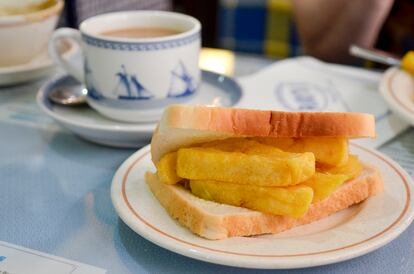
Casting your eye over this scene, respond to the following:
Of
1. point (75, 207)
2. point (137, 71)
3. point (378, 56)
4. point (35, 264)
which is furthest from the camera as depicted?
point (378, 56)

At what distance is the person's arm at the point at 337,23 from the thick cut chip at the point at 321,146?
34.9 inches

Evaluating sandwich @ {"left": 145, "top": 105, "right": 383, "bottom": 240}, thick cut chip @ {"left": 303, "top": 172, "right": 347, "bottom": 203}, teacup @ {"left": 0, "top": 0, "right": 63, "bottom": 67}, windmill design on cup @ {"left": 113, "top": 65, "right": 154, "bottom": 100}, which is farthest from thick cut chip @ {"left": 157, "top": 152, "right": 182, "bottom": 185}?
teacup @ {"left": 0, "top": 0, "right": 63, "bottom": 67}

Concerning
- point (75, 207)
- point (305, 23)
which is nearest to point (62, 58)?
point (75, 207)

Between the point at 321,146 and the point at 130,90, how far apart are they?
30cm

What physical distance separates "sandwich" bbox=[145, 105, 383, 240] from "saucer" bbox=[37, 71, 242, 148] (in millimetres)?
165

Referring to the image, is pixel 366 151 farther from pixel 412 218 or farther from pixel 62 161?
pixel 62 161

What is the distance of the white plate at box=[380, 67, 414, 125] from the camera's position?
0.77 metres

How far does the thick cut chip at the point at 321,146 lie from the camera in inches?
21.4

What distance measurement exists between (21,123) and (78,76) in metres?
0.10

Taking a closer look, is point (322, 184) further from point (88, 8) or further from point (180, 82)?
point (88, 8)

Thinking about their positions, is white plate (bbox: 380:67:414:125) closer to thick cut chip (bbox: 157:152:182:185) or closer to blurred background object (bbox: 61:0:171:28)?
thick cut chip (bbox: 157:152:182:185)

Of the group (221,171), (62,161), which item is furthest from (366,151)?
(62,161)

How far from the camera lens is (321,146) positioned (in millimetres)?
546

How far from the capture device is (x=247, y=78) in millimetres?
994
